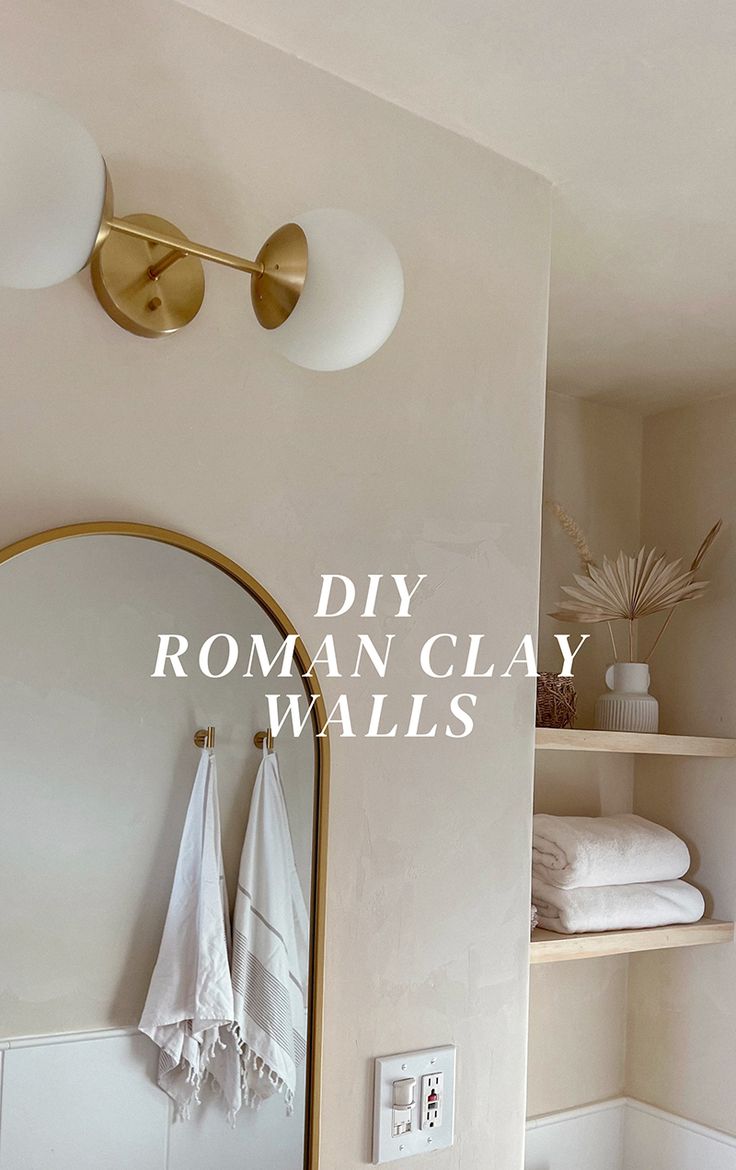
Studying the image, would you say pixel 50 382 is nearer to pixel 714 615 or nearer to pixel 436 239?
pixel 436 239

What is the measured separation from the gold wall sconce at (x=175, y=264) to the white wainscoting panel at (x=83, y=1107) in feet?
2.17

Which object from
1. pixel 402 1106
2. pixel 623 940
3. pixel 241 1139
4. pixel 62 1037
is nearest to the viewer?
pixel 62 1037

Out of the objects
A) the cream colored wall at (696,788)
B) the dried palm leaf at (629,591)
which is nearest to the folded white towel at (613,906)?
the cream colored wall at (696,788)

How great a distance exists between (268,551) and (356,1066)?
56cm

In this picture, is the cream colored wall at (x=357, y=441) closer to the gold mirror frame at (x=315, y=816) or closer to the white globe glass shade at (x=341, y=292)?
the gold mirror frame at (x=315, y=816)

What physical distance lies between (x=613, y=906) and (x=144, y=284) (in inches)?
52.4

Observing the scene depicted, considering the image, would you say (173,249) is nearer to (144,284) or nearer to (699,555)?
(144,284)

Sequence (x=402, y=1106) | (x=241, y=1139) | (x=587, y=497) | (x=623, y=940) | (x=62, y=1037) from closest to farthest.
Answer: (x=62, y=1037)
(x=241, y=1139)
(x=402, y=1106)
(x=623, y=940)
(x=587, y=497)

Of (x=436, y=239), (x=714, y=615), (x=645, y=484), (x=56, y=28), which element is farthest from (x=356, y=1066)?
(x=645, y=484)

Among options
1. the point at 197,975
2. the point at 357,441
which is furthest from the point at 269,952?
the point at 357,441

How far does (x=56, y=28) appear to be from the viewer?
100 cm

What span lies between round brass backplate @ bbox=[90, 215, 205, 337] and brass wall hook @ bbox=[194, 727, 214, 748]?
39 cm

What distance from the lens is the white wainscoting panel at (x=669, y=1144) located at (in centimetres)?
200

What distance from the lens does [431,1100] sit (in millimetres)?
1184
